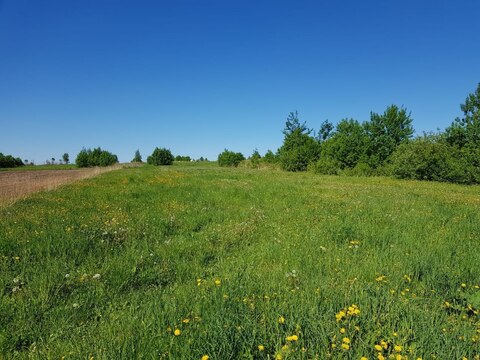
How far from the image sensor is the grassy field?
263cm

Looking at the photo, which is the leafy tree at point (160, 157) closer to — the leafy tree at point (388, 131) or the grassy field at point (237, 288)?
the leafy tree at point (388, 131)

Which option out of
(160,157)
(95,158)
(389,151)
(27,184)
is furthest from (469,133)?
(95,158)

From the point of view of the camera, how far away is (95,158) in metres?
70.1

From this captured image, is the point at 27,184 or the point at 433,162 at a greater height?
the point at 433,162

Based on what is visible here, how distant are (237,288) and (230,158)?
221 ft

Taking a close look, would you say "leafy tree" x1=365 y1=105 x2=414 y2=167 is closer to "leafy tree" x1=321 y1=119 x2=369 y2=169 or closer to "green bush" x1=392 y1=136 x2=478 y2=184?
"leafy tree" x1=321 y1=119 x2=369 y2=169

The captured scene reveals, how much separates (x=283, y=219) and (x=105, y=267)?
5.49 metres

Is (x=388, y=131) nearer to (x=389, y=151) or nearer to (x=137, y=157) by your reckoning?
(x=389, y=151)

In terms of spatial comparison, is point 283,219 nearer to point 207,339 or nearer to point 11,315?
point 207,339

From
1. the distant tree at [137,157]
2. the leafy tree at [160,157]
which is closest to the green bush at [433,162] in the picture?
the leafy tree at [160,157]

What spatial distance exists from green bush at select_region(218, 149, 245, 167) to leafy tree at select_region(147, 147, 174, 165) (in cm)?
1496

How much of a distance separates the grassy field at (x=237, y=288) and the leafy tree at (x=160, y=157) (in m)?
66.5

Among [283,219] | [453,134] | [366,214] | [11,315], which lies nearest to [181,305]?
[11,315]

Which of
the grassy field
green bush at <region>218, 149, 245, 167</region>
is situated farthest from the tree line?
the grassy field
